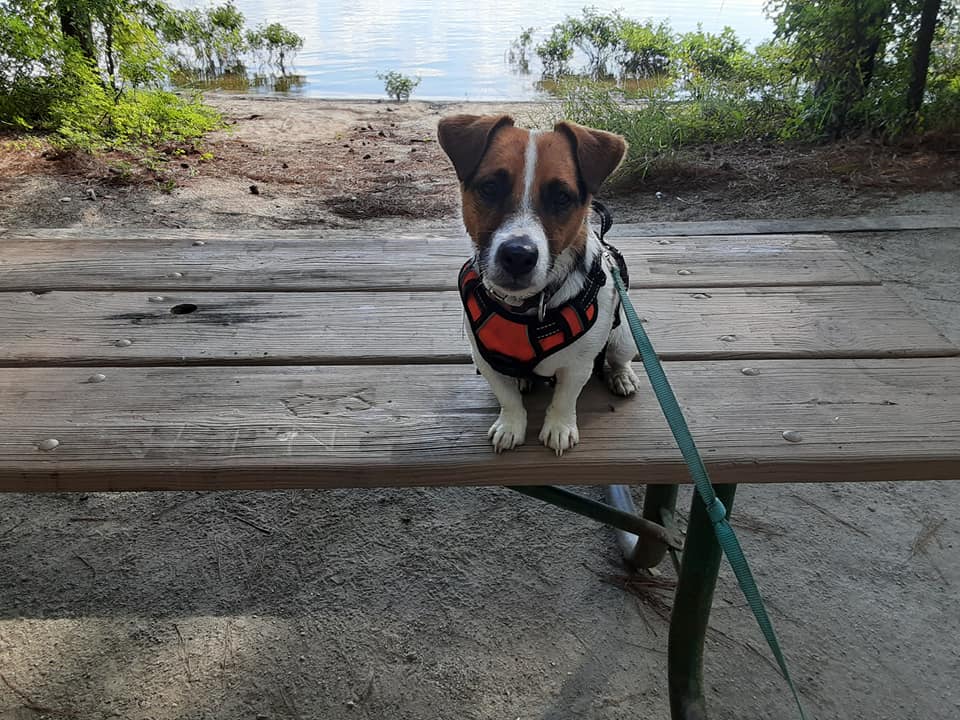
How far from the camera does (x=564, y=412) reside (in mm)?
1671

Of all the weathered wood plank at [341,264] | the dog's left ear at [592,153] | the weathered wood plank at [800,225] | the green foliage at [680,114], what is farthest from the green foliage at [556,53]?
the dog's left ear at [592,153]

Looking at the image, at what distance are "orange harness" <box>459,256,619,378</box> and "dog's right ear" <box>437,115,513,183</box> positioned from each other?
Answer: 279mm

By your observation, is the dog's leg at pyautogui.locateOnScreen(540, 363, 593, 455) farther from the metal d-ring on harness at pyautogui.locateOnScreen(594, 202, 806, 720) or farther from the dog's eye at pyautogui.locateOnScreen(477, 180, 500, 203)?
the dog's eye at pyautogui.locateOnScreen(477, 180, 500, 203)

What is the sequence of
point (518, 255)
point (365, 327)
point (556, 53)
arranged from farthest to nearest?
point (556, 53), point (365, 327), point (518, 255)

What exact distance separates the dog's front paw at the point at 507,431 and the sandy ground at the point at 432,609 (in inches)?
39.0

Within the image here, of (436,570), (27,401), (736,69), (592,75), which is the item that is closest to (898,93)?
(736,69)

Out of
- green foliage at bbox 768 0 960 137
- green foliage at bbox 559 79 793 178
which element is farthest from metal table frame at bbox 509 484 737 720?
green foliage at bbox 768 0 960 137

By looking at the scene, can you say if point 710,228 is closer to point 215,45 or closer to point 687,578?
point 687,578

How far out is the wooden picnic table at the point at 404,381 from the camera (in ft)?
5.17

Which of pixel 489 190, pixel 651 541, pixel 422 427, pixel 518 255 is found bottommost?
pixel 651 541

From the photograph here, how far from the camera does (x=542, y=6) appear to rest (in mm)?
20422

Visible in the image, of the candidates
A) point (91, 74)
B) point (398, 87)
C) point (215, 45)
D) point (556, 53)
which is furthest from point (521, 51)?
point (91, 74)

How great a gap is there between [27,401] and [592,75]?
1111 cm

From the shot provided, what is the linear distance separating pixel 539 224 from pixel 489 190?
162 mm
